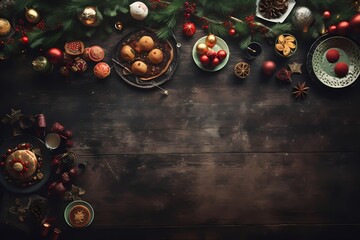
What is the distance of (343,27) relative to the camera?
2221 mm

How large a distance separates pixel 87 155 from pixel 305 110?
1.41 meters

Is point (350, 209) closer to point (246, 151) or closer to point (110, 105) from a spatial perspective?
point (246, 151)

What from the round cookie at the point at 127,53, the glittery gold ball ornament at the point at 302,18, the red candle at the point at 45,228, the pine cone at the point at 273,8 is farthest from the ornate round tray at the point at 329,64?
the red candle at the point at 45,228

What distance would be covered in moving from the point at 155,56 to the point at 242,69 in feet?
1.80

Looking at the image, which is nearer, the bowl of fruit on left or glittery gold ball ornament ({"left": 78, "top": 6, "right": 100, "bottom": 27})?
glittery gold ball ornament ({"left": 78, "top": 6, "right": 100, "bottom": 27})

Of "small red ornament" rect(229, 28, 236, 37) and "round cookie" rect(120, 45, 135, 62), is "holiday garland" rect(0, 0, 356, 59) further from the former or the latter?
"round cookie" rect(120, 45, 135, 62)

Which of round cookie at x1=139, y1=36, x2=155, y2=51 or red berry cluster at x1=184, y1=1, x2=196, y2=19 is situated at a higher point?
red berry cluster at x1=184, y1=1, x2=196, y2=19

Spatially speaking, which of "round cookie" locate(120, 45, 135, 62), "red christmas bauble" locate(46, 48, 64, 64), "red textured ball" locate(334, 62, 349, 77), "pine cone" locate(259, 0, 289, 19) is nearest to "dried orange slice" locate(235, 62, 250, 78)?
"pine cone" locate(259, 0, 289, 19)

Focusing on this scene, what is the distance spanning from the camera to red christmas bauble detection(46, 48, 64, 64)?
2232 mm

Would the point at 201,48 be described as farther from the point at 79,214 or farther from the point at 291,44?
the point at 79,214

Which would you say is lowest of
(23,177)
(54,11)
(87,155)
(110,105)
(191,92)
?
(23,177)

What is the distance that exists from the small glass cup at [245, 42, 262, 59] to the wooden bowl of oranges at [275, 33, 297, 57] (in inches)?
4.2

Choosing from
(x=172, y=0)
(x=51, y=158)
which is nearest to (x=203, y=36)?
(x=172, y=0)

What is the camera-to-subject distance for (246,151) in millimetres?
2297
